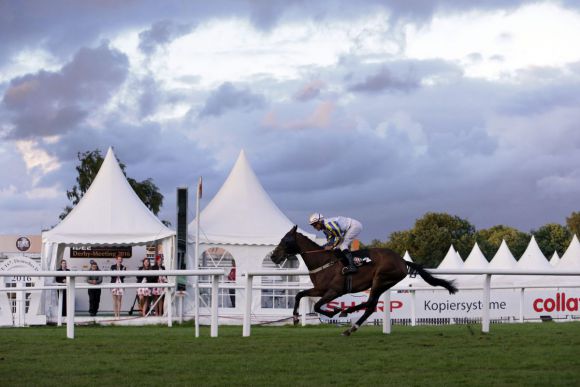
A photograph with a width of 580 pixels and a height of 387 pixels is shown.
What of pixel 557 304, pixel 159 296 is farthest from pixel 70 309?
pixel 557 304

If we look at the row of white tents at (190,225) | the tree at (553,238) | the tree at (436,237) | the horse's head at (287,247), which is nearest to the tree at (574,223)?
the tree at (553,238)

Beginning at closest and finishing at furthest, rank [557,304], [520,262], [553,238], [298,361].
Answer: [298,361], [557,304], [520,262], [553,238]

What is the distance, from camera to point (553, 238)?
108 metres

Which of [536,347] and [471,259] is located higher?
[471,259]

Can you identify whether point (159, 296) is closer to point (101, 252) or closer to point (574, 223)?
point (101, 252)

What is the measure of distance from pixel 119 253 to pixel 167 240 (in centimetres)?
381

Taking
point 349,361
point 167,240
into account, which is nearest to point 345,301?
point 167,240

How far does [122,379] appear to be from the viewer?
8.13 m

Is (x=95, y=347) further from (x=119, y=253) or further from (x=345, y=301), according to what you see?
(x=119, y=253)

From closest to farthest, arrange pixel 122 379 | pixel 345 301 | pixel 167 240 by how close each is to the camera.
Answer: pixel 122 379
pixel 345 301
pixel 167 240

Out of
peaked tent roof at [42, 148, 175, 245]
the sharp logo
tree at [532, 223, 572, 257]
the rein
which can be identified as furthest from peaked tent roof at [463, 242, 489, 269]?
tree at [532, 223, 572, 257]

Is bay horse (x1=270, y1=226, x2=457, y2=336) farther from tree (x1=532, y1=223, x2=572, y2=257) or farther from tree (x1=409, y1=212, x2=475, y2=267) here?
tree (x1=532, y1=223, x2=572, y2=257)

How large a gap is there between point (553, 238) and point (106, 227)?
87.8 meters

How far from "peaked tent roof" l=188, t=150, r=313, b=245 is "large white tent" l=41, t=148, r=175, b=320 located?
4.00 feet
